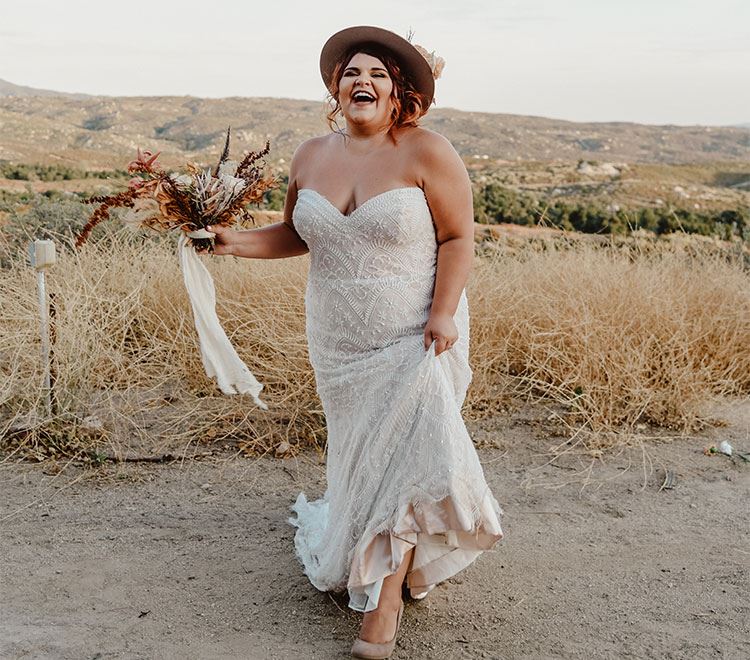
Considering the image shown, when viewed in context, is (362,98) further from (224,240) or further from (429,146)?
(224,240)

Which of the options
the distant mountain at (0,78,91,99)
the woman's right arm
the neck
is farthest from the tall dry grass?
the distant mountain at (0,78,91,99)

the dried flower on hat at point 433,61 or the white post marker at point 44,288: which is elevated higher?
the dried flower on hat at point 433,61

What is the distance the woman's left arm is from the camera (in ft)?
10.2

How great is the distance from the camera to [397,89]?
10.6ft

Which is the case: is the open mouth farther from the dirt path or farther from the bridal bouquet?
the dirt path

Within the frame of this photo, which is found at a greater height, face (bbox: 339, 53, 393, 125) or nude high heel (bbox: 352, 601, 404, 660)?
face (bbox: 339, 53, 393, 125)

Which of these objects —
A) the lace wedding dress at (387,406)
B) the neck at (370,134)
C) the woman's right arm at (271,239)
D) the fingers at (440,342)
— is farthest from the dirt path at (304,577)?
the neck at (370,134)

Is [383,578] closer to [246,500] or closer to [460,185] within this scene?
[460,185]

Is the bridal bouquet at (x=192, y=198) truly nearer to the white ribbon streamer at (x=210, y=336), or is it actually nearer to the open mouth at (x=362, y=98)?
the white ribbon streamer at (x=210, y=336)

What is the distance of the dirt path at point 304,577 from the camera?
126 inches

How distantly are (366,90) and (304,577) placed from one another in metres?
1.94

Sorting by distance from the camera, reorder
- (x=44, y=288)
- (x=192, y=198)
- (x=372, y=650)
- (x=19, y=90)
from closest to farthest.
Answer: (x=372, y=650) < (x=192, y=198) < (x=44, y=288) < (x=19, y=90)

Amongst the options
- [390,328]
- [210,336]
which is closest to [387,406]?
[390,328]

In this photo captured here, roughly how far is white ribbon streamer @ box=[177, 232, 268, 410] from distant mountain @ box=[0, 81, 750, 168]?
1589 inches
